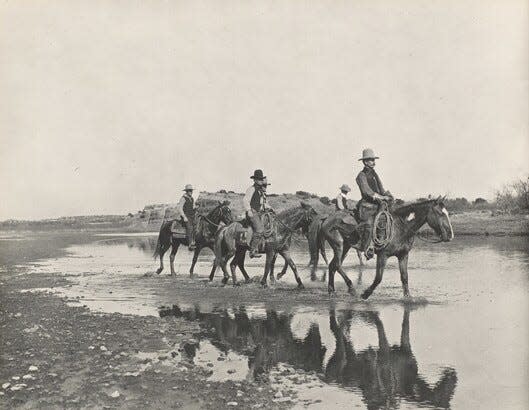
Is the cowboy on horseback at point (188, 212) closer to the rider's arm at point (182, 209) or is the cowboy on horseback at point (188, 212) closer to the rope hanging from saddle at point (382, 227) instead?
the rider's arm at point (182, 209)

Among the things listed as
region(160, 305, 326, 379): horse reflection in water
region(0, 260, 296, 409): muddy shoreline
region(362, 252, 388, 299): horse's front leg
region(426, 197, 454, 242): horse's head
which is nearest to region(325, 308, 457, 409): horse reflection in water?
region(160, 305, 326, 379): horse reflection in water

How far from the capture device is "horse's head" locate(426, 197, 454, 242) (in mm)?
11805

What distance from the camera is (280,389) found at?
6258 mm

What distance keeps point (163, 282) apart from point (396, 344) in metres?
10.1

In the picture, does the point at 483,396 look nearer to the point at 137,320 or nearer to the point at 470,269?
the point at 137,320

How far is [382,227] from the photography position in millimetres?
12125

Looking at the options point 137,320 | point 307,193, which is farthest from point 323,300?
point 307,193

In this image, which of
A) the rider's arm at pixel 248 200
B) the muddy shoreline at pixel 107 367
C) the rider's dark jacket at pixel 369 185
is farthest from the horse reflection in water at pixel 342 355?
the rider's arm at pixel 248 200

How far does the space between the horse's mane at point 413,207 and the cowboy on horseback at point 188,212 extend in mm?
7933

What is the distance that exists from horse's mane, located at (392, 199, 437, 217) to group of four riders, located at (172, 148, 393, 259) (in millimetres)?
292

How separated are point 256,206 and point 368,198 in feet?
11.6

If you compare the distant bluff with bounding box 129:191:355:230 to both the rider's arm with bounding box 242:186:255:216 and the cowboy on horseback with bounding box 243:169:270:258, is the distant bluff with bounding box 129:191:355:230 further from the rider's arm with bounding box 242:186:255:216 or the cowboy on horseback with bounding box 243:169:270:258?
the rider's arm with bounding box 242:186:255:216

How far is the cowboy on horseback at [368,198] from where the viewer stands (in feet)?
40.2

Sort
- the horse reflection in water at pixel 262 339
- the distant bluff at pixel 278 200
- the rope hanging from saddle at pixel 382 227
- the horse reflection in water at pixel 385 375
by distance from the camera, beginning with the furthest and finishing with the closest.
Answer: the distant bluff at pixel 278 200, the rope hanging from saddle at pixel 382 227, the horse reflection in water at pixel 262 339, the horse reflection in water at pixel 385 375
